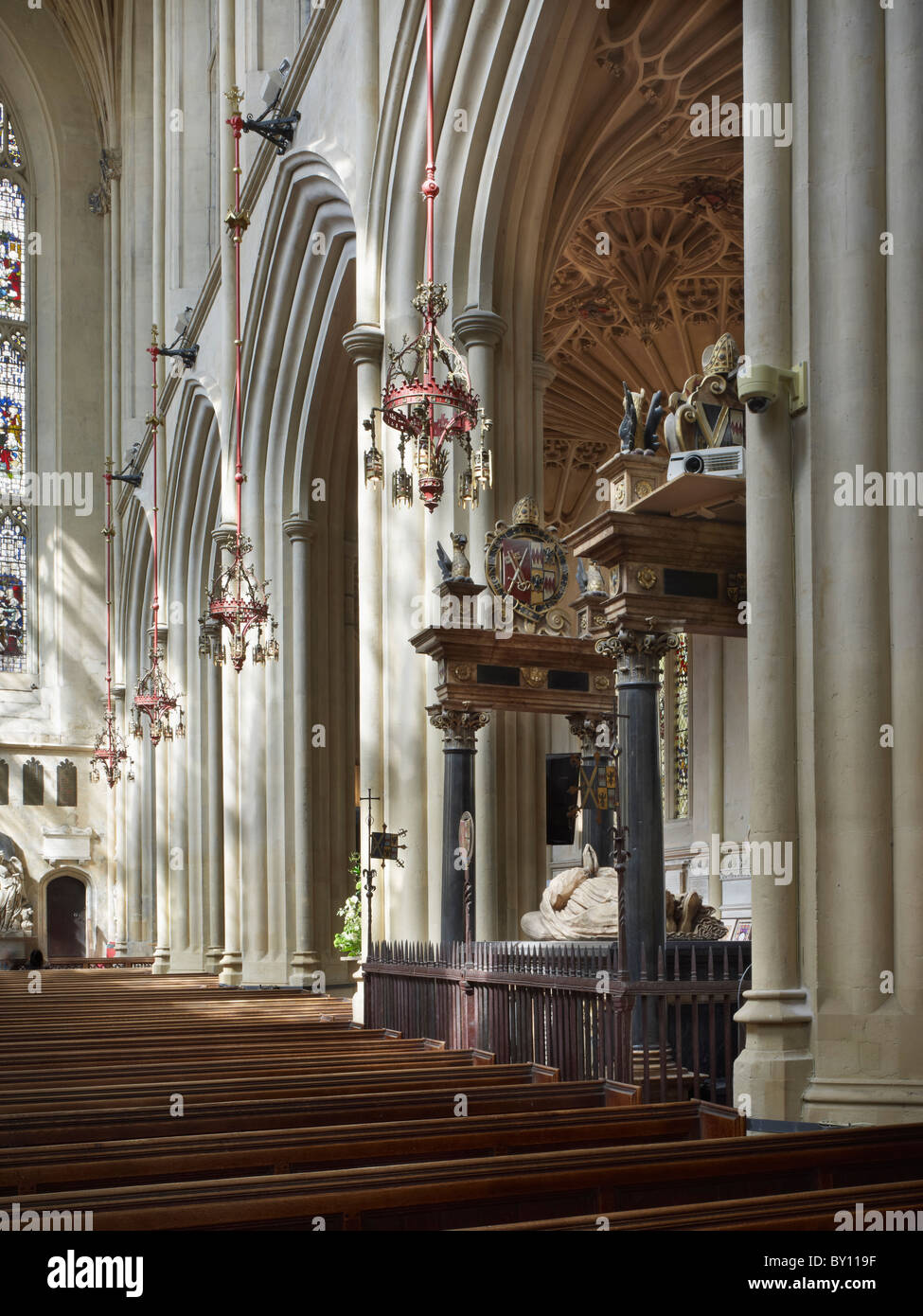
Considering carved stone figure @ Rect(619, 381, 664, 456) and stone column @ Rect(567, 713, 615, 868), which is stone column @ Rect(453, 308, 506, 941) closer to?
stone column @ Rect(567, 713, 615, 868)

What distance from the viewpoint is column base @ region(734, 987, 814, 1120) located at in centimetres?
551

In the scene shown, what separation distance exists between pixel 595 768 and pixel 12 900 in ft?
62.7

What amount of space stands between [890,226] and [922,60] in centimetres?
68

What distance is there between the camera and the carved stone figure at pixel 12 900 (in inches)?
1050

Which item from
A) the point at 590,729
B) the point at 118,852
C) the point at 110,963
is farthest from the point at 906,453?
the point at 118,852

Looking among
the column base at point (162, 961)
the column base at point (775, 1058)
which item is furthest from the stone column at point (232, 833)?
the column base at point (775, 1058)

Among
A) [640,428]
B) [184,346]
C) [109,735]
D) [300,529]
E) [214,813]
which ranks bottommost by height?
[214,813]

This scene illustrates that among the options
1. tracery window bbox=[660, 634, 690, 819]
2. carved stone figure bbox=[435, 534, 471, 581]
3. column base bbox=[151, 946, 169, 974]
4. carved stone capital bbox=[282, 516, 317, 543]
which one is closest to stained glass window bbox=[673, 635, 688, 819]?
tracery window bbox=[660, 634, 690, 819]

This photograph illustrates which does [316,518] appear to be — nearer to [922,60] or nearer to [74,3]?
[922,60]

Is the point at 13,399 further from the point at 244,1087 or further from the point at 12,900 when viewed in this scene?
the point at 244,1087

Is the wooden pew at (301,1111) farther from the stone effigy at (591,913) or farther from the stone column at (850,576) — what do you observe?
the stone effigy at (591,913)

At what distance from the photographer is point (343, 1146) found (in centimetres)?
377

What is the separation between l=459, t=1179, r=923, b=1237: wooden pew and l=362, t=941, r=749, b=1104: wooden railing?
203 centimetres
